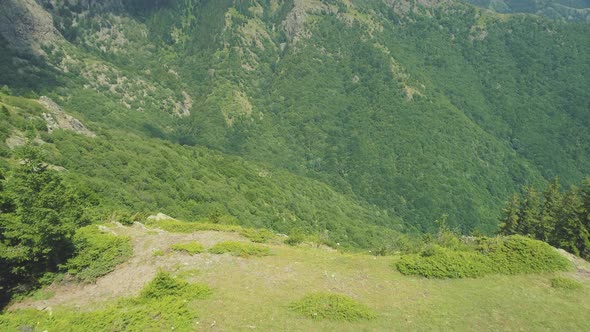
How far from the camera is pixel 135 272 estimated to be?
3356cm

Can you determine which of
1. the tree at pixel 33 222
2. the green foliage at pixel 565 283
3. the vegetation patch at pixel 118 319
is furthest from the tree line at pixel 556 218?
the tree at pixel 33 222

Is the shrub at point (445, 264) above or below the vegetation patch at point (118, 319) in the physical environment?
above

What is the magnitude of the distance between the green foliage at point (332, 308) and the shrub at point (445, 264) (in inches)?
291

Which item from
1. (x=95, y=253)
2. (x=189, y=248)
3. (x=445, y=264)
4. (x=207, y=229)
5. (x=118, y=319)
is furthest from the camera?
(x=207, y=229)

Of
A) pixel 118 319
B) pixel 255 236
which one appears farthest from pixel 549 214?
pixel 118 319

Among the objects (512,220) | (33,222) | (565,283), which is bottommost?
(512,220)

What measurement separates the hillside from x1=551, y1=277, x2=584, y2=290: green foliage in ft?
0.92

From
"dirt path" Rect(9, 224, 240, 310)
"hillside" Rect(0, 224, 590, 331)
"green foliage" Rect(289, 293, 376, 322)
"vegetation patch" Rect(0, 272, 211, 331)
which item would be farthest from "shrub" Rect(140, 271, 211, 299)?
"green foliage" Rect(289, 293, 376, 322)

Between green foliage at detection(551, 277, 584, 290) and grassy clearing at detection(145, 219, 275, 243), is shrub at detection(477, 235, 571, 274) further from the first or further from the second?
grassy clearing at detection(145, 219, 275, 243)

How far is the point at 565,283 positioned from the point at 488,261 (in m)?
5.18

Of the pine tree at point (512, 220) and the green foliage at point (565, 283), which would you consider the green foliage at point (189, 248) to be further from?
the pine tree at point (512, 220)

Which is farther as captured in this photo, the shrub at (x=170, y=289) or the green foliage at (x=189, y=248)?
the green foliage at (x=189, y=248)

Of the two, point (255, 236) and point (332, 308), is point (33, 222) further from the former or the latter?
point (332, 308)

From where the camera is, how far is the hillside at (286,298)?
25250 millimetres
